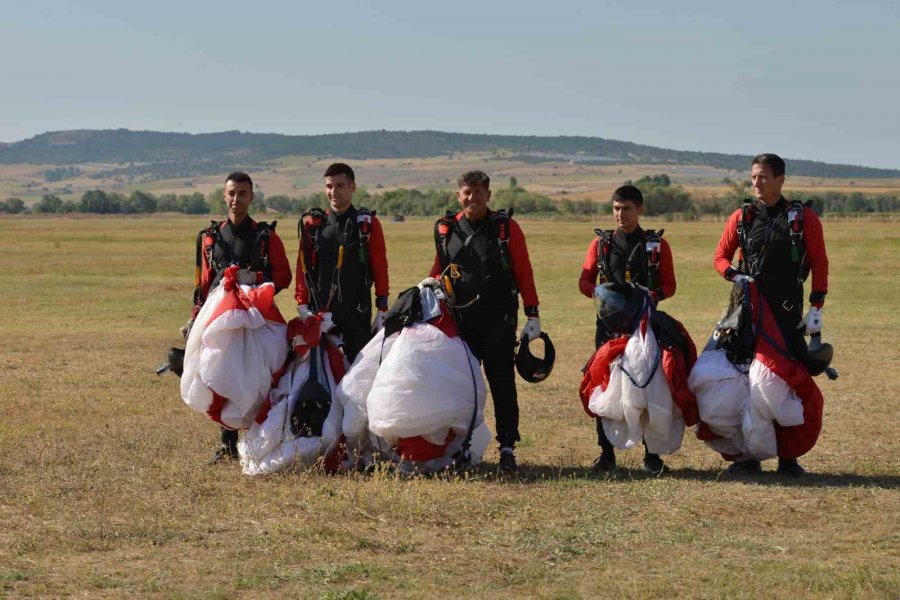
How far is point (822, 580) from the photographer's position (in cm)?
579

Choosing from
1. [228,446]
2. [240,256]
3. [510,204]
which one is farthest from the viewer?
[510,204]

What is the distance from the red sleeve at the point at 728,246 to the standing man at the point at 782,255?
0.09 meters

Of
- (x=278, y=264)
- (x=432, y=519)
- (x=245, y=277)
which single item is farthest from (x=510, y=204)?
(x=432, y=519)

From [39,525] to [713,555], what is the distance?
363cm

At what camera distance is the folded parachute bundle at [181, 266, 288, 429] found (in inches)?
324

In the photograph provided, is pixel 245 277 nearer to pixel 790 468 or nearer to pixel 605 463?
pixel 605 463

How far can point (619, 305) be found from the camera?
8375 millimetres

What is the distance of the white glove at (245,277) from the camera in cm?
864

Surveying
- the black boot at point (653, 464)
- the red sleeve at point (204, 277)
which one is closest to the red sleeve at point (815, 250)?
the black boot at point (653, 464)

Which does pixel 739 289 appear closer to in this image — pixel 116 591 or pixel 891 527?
pixel 891 527

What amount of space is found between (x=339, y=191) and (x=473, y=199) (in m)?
0.97

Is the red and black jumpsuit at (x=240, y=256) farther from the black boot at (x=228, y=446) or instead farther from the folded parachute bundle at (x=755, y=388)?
the folded parachute bundle at (x=755, y=388)

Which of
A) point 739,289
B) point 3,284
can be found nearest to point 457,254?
point 739,289

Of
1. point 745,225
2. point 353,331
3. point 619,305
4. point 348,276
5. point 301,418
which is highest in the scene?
point 745,225
